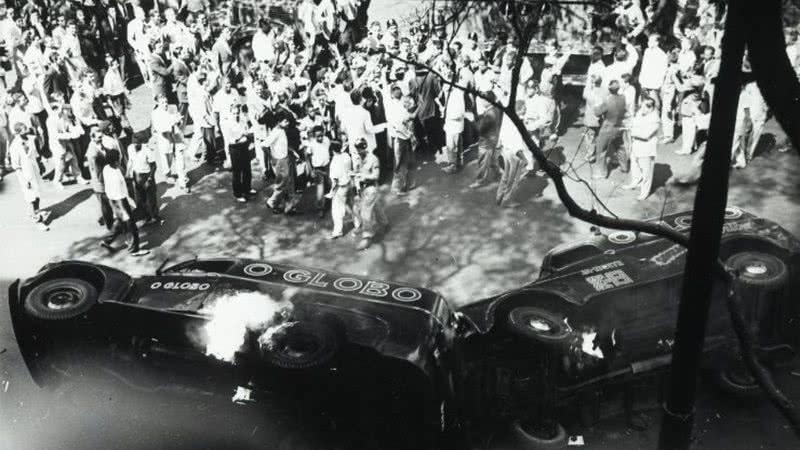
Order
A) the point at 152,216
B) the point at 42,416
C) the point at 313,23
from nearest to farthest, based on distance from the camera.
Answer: the point at 42,416 → the point at 152,216 → the point at 313,23

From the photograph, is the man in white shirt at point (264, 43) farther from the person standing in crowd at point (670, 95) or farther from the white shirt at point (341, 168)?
the person standing in crowd at point (670, 95)

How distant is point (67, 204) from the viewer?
12.7 meters

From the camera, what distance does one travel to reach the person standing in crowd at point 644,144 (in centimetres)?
1137

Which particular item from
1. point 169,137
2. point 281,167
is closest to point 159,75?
point 169,137

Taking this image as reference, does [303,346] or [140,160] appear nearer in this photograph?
[303,346]

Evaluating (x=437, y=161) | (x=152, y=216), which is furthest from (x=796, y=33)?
(x=152, y=216)

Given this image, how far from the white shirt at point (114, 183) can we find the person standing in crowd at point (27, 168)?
1.90m

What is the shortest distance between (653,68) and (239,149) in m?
7.14

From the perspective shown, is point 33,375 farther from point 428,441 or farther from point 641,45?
point 641,45

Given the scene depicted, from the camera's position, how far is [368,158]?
35.7ft

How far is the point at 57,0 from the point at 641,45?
13.1 m

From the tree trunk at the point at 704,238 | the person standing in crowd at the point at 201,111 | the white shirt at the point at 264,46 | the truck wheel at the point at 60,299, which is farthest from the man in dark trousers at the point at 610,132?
the truck wheel at the point at 60,299

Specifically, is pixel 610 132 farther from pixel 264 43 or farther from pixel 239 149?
pixel 264 43

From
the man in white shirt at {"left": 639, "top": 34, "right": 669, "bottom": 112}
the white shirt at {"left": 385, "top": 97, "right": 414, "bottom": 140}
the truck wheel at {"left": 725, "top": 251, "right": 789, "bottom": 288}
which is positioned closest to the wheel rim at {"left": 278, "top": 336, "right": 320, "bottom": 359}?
the truck wheel at {"left": 725, "top": 251, "right": 789, "bottom": 288}
